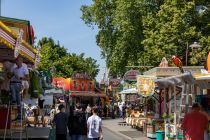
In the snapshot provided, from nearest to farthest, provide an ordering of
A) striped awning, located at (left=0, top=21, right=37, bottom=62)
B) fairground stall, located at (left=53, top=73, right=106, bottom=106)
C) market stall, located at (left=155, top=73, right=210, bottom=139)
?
1. striped awning, located at (left=0, top=21, right=37, bottom=62)
2. market stall, located at (left=155, top=73, right=210, bottom=139)
3. fairground stall, located at (left=53, top=73, right=106, bottom=106)

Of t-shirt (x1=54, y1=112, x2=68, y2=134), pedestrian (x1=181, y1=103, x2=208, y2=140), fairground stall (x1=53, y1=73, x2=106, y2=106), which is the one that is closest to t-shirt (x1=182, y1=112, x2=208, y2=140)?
pedestrian (x1=181, y1=103, x2=208, y2=140)

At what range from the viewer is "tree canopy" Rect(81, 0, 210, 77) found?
134 ft

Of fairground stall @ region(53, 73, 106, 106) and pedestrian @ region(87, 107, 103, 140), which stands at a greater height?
fairground stall @ region(53, 73, 106, 106)

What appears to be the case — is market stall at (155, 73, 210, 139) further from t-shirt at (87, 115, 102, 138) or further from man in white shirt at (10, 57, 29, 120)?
man in white shirt at (10, 57, 29, 120)

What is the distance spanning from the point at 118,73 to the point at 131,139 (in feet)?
81.6

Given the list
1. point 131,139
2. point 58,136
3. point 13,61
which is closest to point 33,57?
point 13,61

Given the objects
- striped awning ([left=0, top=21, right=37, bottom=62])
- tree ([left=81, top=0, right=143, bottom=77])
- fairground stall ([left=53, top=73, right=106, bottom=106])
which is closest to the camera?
striped awning ([left=0, top=21, right=37, bottom=62])

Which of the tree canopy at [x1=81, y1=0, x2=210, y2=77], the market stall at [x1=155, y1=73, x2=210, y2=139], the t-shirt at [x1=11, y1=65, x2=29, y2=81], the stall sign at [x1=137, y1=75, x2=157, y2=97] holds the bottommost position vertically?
the market stall at [x1=155, y1=73, x2=210, y2=139]

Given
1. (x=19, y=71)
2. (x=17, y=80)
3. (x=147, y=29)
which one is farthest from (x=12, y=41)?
(x=147, y=29)

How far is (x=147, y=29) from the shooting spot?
4334 cm

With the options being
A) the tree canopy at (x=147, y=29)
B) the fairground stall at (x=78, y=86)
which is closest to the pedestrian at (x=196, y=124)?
the tree canopy at (x=147, y=29)

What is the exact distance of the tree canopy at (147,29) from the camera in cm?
4097

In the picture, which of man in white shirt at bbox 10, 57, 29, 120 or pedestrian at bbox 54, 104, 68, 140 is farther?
pedestrian at bbox 54, 104, 68, 140

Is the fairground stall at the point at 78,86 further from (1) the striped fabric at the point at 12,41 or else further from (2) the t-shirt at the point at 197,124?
(2) the t-shirt at the point at 197,124
